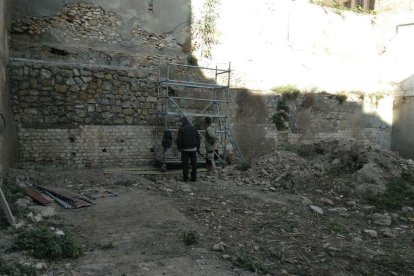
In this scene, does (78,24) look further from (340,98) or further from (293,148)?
(340,98)

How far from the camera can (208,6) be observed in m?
12.7

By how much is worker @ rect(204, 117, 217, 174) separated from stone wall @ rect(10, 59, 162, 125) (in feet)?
5.27

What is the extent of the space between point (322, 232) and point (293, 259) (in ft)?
4.70

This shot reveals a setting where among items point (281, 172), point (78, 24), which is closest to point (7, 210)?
point (281, 172)

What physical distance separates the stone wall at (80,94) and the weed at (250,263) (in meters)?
6.25

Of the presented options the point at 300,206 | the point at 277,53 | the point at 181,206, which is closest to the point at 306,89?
the point at 277,53

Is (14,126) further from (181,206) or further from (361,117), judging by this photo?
(361,117)

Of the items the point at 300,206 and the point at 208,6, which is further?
the point at 208,6

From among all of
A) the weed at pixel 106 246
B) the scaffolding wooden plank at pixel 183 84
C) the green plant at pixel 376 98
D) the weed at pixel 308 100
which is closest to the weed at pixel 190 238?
the weed at pixel 106 246

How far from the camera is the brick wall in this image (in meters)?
8.89

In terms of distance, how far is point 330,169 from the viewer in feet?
31.3

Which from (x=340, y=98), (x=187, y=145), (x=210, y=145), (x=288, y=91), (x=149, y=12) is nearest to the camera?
(x=187, y=145)

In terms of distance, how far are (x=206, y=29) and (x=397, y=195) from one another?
808 cm

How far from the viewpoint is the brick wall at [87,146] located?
29.2 ft
